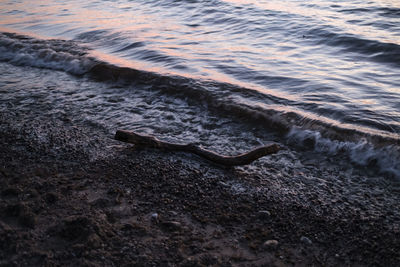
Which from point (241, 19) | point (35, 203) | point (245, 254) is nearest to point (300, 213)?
point (245, 254)

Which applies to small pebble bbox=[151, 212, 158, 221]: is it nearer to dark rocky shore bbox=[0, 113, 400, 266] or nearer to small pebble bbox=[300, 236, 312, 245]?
dark rocky shore bbox=[0, 113, 400, 266]

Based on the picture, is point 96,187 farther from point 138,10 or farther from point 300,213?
point 138,10

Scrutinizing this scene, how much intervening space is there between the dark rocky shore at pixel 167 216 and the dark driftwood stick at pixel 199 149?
3.1 inches

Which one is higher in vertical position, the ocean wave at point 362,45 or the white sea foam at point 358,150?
the ocean wave at point 362,45

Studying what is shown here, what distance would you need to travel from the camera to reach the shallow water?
4.71m

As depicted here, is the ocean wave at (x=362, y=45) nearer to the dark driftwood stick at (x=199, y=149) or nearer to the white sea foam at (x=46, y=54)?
the dark driftwood stick at (x=199, y=149)

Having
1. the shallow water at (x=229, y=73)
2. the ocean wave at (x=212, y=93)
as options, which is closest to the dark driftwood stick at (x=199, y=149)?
the shallow water at (x=229, y=73)

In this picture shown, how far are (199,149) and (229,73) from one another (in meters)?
3.00

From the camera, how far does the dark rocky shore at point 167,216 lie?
2.62 m


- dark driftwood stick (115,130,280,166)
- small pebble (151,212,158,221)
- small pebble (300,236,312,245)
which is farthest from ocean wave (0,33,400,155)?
small pebble (151,212,158,221)

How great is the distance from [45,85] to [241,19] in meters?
5.93

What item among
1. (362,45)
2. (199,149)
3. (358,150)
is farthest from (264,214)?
(362,45)

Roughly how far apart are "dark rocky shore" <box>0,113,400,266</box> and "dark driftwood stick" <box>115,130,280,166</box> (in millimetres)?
79

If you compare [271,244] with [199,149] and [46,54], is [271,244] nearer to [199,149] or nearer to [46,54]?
[199,149]
